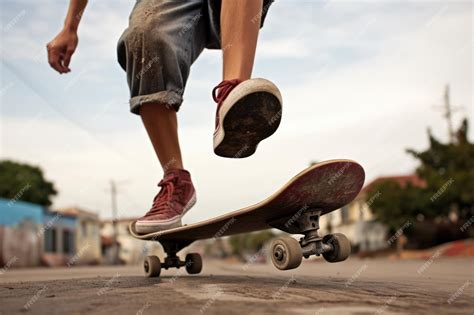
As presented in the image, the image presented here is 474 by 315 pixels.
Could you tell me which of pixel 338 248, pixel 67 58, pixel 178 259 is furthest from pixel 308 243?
pixel 67 58

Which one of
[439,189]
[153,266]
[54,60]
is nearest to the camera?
[54,60]

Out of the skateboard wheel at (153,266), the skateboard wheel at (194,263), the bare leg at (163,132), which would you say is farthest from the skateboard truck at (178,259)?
the bare leg at (163,132)

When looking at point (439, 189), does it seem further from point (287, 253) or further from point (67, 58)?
point (287, 253)

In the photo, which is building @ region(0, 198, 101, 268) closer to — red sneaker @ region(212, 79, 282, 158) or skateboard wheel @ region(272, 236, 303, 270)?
red sneaker @ region(212, 79, 282, 158)

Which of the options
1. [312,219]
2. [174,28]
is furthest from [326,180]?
[174,28]

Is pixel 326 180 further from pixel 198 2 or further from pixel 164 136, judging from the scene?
pixel 198 2

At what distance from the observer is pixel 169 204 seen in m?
2.62

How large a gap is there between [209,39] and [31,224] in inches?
1296

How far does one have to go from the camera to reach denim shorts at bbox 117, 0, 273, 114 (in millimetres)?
2488

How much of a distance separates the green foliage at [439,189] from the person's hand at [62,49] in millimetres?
23533

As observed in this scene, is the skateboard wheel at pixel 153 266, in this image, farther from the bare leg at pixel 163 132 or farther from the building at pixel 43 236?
the building at pixel 43 236

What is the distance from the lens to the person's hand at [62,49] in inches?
108

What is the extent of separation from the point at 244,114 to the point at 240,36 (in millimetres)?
372

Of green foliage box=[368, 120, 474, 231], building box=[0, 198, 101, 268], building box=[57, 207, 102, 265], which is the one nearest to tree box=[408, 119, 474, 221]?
green foliage box=[368, 120, 474, 231]
